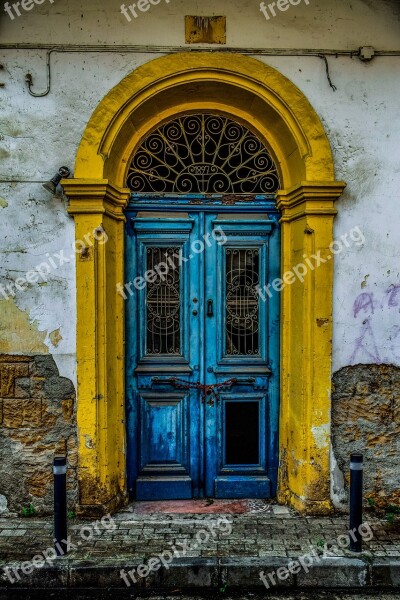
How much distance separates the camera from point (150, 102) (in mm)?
5000

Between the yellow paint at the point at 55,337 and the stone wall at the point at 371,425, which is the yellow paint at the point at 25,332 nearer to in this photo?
the yellow paint at the point at 55,337

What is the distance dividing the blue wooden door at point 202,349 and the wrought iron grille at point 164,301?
1cm

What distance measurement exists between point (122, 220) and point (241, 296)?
1399mm

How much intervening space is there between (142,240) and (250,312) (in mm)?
1301

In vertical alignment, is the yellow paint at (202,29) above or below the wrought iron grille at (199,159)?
above

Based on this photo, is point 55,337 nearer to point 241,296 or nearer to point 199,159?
point 241,296

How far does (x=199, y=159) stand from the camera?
17.1 ft

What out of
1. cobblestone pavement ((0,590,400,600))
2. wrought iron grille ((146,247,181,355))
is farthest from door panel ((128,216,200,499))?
cobblestone pavement ((0,590,400,600))

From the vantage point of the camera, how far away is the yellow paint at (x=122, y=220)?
191 inches

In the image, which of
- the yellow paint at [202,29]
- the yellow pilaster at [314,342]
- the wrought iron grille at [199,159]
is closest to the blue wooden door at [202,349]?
the wrought iron grille at [199,159]

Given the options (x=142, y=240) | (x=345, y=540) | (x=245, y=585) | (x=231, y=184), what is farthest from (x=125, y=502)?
(x=231, y=184)

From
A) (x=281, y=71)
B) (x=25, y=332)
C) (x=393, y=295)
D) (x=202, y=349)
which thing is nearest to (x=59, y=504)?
(x=25, y=332)

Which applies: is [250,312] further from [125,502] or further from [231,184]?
[125,502]

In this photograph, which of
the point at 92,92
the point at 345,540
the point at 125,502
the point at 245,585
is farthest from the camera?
the point at 125,502
